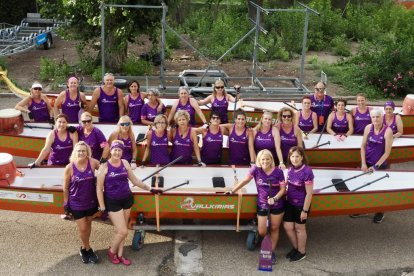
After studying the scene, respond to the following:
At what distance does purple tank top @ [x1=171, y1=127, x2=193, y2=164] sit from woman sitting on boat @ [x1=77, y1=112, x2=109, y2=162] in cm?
95

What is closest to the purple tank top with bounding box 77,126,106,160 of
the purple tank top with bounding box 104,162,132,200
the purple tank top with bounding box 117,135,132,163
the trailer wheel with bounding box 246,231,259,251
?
the purple tank top with bounding box 117,135,132,163

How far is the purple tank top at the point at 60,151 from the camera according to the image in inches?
300

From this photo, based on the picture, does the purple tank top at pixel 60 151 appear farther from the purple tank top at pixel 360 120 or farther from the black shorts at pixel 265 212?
the purple tank top at pixel 360 120

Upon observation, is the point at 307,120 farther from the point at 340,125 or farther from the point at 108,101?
the point at 108,101

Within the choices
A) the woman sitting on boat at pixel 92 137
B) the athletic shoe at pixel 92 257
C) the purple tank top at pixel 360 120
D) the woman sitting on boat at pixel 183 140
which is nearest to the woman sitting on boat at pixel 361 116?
the purple tank top at pixel 360 120

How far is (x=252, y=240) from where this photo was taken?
23.6ft

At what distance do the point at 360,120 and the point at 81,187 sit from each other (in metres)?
4.89

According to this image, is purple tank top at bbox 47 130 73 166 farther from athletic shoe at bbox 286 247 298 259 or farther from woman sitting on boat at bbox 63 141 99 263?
athletic shoe at bbox 286 247 298 259

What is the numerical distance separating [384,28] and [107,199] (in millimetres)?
18973

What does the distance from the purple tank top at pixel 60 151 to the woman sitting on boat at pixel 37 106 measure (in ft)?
5.23

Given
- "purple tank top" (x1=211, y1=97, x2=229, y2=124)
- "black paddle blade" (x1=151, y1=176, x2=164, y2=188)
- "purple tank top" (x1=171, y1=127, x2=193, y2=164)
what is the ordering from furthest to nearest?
1. "purple tank top" (x1=211, y1=97, x2=229, y2=124)
2. "purple tank top" (x1=171, y1=127, x2=193, y2=164)
3. "black paddle blade" (x1=151, y1=176, x2=164, y2=188)

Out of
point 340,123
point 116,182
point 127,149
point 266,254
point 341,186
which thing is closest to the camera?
point 116,182

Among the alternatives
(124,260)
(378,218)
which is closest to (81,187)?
(124,260)

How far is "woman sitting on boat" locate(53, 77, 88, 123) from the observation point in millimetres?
9031
